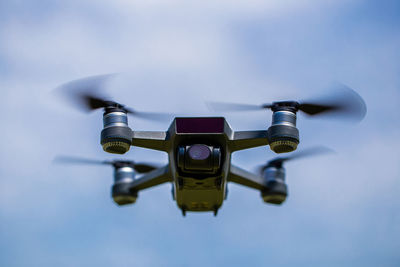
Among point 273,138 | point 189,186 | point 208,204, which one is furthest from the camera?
point 208,204

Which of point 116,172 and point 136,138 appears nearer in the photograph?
point 136,138

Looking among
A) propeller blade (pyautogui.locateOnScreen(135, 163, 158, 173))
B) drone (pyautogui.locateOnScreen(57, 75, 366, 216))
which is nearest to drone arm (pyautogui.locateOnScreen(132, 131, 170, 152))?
drone (pyautogui.locateOnScreen(57, 75, 366, 216))

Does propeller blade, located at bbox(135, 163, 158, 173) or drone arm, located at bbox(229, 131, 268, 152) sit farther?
propeller blade, located at bbox(135, 163, 158, 173)

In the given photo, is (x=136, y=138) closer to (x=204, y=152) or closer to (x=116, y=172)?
(x=204, y=152)

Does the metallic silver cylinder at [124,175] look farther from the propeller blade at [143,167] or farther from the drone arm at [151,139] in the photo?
the drone arm at [151,139]

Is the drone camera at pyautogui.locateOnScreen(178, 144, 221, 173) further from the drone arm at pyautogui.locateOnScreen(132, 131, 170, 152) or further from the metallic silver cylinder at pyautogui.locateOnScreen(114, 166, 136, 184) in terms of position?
the metallic silver cylinder at pyautogui.locateOnScreen(114, 166, 136, 184)

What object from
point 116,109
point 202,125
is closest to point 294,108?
point 202,125

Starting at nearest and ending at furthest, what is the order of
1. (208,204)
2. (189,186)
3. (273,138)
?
(273,138)
(189,186)
(208,204)

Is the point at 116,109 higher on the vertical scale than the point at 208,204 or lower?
higher
